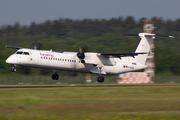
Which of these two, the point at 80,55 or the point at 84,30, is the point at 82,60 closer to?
the point at 80,55

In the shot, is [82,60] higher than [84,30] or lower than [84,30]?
lower

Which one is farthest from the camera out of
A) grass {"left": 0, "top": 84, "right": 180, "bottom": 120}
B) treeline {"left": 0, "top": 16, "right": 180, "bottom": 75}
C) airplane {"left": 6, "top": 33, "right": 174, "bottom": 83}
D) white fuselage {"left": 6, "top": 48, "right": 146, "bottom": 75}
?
treeline {"left": 0, "top": 16, "right": 180, "bottom": 75}

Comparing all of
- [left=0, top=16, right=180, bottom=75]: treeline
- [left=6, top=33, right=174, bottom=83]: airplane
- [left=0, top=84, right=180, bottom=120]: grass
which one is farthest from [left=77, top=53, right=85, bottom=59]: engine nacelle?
[left=0, top=16, right=180, bottom=75]: treeline

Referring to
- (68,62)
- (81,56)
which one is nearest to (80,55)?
(81,56)

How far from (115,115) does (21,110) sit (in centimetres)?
485

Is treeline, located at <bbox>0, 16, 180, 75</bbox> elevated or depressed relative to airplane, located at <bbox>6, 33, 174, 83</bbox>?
elevated

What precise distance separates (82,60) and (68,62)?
167 cm

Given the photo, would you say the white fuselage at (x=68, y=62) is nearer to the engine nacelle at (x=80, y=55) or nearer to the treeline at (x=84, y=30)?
the engine nacelle at (x=80, y=55)

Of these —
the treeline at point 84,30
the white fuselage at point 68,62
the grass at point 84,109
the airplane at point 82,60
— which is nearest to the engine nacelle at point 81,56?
the airplane at point 82,60

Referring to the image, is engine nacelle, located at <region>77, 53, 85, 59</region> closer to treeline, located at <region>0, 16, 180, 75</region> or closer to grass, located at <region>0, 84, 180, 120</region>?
grass, located at <region>0, 84, 180, 120</region>

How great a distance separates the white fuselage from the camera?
2844 centimetres

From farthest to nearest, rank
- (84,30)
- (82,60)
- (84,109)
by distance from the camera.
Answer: (84,30)
(82,60)
(84,109)

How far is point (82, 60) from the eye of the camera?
102 feet

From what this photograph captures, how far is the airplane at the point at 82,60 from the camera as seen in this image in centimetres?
2855
